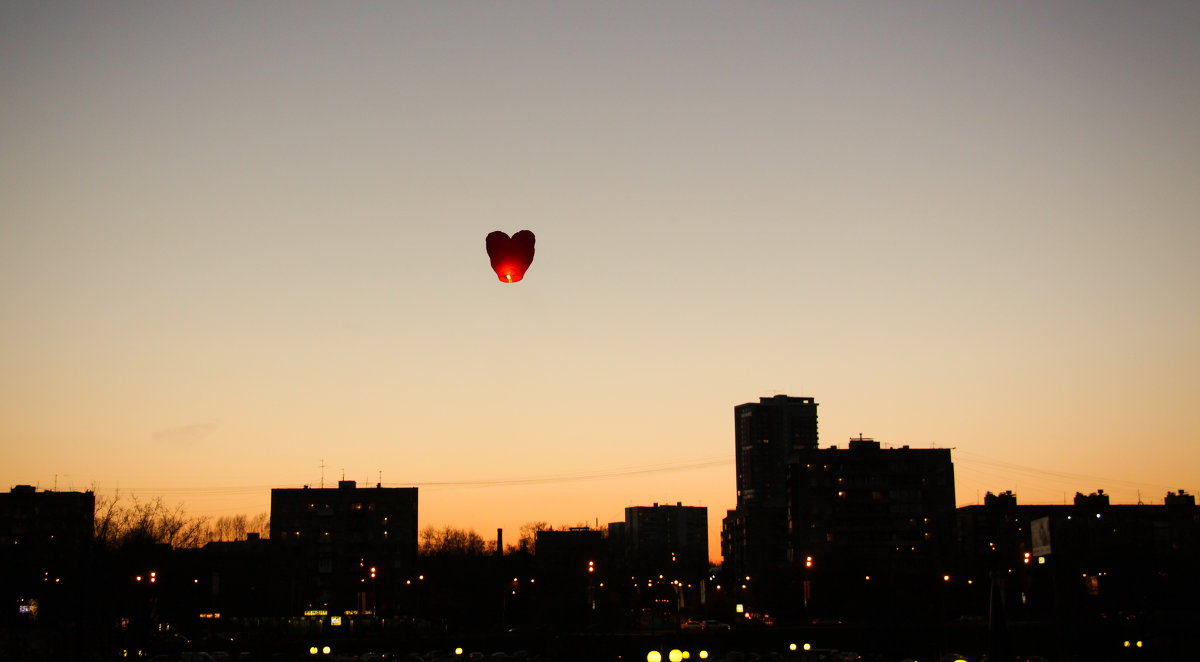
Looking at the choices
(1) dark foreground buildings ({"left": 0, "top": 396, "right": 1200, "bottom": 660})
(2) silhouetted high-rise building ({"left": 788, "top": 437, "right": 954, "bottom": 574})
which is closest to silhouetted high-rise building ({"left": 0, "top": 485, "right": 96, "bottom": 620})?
(1) dark foreground buildings ({"left": 0, "top": 396, "right": 1200, "bottom": 660})

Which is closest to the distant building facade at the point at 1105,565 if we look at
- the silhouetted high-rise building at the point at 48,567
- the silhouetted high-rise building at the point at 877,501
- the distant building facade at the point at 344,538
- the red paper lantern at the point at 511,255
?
the silhouetted high-rise building at the point at 877,501

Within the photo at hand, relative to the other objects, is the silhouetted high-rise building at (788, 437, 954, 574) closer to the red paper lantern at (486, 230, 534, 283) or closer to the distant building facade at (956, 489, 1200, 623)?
the distant building facade at (956, 489, 1200, 623)

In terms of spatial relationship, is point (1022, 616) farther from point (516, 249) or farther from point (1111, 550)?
point (516, 249)

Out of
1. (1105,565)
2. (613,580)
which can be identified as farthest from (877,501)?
(1105,565)

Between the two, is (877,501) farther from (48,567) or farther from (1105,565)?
(48,567)

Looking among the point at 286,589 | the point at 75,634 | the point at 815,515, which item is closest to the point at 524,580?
the point at 286,589
